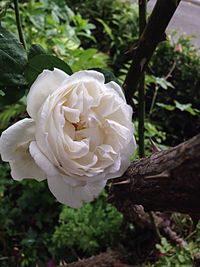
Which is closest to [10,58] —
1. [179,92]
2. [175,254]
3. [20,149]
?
[20,149]

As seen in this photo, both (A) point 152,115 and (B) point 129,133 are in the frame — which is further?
(A) point 152,115

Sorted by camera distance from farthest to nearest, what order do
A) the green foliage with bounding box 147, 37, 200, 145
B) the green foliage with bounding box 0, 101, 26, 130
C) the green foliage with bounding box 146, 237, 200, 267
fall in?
1. the green foliage with bounding box 147, 37, 200, 145
2. the green foliage with bounding box 0, 101, 26, 130
3. the green foliage with bounding box 146, 237, 200, 267

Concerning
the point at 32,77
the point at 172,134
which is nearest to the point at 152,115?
the point at 172,134

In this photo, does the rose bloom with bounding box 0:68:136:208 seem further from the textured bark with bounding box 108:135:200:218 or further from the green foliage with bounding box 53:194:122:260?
the green foliage with bounding box 53:194:122:260

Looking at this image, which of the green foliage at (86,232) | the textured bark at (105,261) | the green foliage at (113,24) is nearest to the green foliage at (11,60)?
the textured bark at (105,261)

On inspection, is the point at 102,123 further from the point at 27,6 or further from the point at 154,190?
the point at 27,6

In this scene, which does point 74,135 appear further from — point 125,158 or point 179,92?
point 179,92

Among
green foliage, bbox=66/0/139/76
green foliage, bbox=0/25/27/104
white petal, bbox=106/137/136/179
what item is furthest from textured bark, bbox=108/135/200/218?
green foliage, bbox=66/0/139/76
